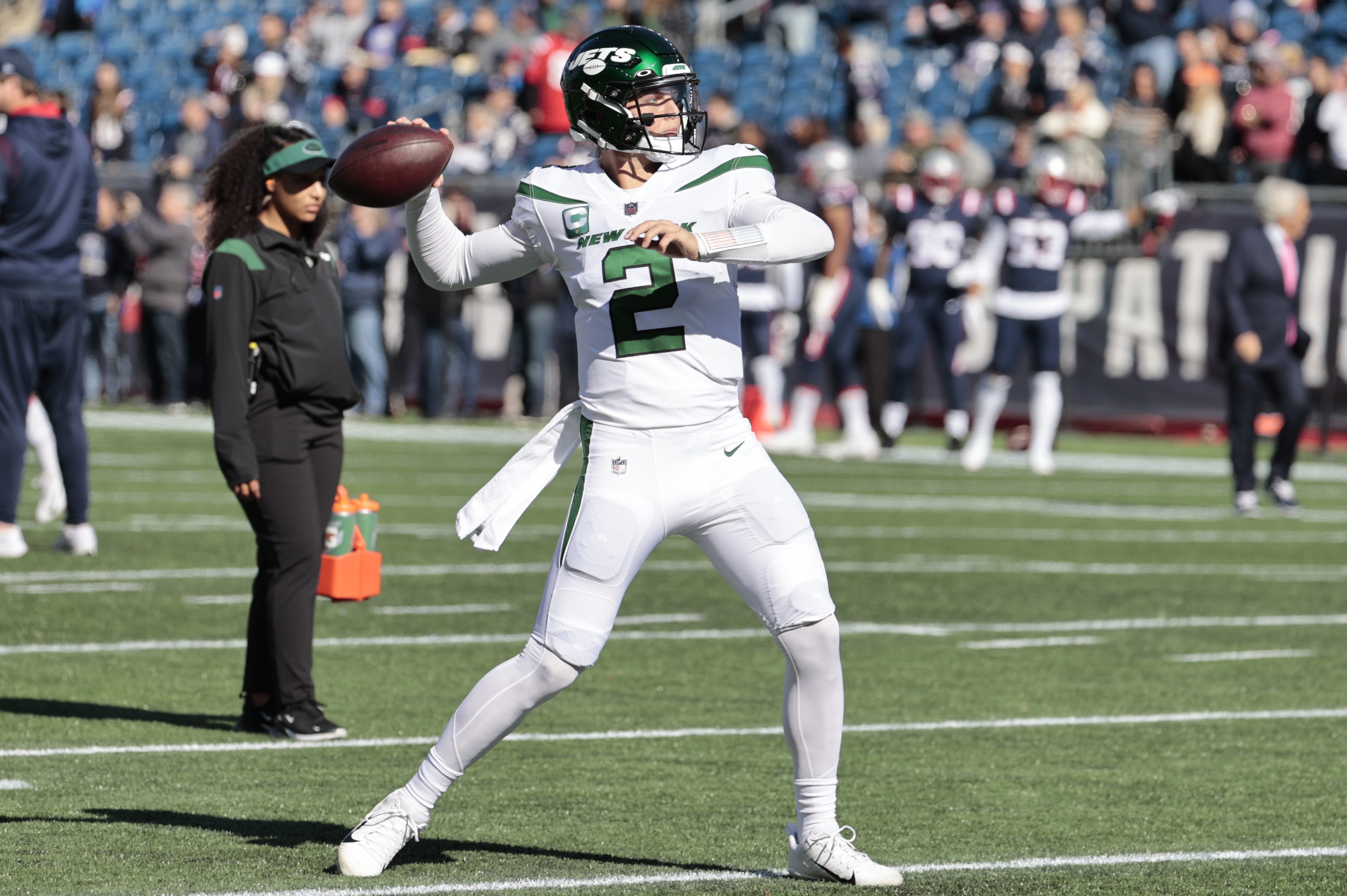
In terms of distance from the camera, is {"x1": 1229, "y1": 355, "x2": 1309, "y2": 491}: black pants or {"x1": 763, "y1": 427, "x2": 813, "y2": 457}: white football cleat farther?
{"x1": 763, "y1": 427, "x2": 813, "y2": 457}: white football cleat

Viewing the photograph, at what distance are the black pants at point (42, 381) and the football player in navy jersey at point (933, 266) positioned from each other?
948 centimetres

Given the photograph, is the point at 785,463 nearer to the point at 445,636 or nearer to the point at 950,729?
the point at 445,636

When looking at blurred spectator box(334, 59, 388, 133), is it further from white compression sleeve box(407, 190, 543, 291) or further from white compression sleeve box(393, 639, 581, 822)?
white compression sleeve box(393, 639, 581, 822)

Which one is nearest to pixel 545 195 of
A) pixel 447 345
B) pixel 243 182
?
pixel 243 182

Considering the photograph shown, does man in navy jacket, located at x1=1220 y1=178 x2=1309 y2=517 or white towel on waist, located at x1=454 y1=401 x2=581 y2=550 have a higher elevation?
white towel on waist, located at x1=454 y1=401 x2=581 y2=550

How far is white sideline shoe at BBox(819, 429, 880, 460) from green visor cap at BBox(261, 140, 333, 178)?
11.4m

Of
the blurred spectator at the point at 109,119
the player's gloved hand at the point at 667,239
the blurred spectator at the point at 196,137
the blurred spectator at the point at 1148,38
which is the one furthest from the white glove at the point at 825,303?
the player's gloved hand at the point at 667,239

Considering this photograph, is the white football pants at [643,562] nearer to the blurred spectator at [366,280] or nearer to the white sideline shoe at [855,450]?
the white sideline shoe at [855,450]

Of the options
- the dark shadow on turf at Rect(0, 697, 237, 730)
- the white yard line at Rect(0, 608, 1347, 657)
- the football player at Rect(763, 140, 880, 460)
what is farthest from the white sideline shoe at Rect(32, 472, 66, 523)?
the football player at Rect(763, 140, 880, 460)

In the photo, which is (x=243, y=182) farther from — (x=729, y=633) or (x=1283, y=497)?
(x=1283, y=497)

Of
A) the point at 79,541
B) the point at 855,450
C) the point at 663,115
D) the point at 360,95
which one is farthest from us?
the point at 360,95

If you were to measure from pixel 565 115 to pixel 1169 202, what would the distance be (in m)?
5.62

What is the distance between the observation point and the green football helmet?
4.90 meters

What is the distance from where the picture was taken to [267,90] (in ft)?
81.5
